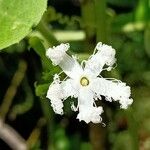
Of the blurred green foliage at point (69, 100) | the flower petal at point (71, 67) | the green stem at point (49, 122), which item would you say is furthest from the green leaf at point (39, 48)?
the green stem at point (49, 122)

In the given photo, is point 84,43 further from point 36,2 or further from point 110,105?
point 36,2

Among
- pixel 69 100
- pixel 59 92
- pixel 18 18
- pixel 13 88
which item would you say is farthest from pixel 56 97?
pixel 13 88

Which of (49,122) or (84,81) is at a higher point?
(49,122)

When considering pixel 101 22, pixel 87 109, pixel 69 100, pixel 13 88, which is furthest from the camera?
pixel 13 88

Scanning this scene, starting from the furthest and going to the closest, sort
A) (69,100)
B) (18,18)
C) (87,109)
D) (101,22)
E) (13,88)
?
1. (13,88)
2. (69,100)
3. (101,22)
4. (87,109)
5. (18,18)

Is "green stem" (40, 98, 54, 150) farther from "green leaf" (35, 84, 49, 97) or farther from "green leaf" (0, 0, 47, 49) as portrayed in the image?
"green leaf" (0, 0, 47, 49)

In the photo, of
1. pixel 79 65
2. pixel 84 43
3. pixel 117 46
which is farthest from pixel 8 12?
pixel 117 46

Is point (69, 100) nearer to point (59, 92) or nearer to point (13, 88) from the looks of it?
point (13, 88)
